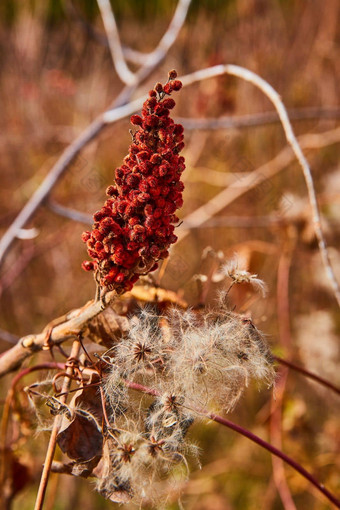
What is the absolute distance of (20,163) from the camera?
118 inches

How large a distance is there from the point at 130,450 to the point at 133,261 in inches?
10.0

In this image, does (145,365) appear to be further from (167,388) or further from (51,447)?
(51,447)

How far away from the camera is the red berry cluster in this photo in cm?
55

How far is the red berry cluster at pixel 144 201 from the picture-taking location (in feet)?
1.80

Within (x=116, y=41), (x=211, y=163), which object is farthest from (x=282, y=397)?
(x=211, y=163)

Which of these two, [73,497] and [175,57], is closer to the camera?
[73,497]

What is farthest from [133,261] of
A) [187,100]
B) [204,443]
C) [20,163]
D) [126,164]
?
[20,163]

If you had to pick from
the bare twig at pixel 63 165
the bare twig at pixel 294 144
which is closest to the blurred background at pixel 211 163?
the bare twig at pixel 63 165

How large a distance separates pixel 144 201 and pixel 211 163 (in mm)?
2226

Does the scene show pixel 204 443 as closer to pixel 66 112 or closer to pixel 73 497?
pixel 73 497

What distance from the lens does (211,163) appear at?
2695 millimetres

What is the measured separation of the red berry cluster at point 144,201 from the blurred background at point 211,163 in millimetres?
1078

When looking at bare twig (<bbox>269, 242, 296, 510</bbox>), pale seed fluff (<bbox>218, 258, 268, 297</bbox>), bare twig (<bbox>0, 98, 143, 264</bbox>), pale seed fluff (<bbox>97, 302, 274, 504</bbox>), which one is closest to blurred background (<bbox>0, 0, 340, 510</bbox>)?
bare twig (<bbox>269, 242, 296, 510</bbox>)

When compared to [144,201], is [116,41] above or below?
above
